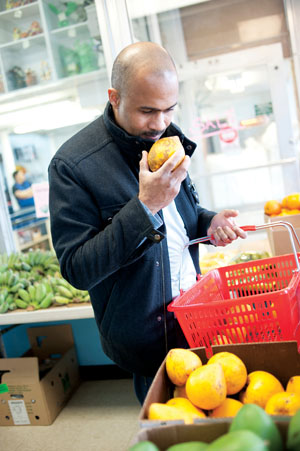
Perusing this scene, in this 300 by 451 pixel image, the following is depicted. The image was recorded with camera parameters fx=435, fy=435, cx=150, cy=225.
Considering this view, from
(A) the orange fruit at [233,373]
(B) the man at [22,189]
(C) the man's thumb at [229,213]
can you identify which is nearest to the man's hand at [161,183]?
(C) the man's thumb at [229,213]

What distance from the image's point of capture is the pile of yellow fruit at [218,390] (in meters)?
0.88

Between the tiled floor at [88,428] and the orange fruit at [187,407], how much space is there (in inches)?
71.8

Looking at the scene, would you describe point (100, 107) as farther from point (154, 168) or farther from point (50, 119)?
point (154, 168)

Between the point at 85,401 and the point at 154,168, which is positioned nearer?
the point at 154,168

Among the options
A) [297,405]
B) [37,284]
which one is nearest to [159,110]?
[297,405]

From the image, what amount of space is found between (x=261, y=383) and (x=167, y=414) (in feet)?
0.76

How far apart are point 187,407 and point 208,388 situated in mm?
66

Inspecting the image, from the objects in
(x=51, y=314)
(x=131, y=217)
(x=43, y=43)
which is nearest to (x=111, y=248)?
(x=131, y=217)

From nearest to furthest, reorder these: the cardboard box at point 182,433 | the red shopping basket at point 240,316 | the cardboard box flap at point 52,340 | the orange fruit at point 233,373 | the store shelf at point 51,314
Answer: the cardboard box at point 182,433 → the orange fruit at point 233,373 → the red shopping basket at point 240,316 → the store shelf at point 51,314 → the cardboard box flap at point 52,340

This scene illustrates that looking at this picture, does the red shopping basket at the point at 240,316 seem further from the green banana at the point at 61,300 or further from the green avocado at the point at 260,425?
the green banana at the point at 61,300

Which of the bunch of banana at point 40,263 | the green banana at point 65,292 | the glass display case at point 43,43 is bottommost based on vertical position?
the green banana at point 65,292

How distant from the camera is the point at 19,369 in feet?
9.96

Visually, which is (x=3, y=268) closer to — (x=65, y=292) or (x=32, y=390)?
(x=65, y=292)

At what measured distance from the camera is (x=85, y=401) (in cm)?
324
